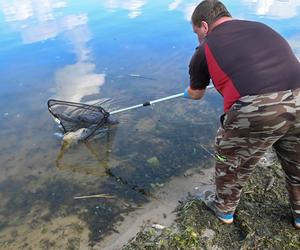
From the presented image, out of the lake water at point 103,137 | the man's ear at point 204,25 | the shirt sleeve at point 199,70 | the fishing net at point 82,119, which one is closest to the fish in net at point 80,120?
the fishing net at point 82,119

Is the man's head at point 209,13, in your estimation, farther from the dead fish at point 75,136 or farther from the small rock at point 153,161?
the dead fish at point 75,136

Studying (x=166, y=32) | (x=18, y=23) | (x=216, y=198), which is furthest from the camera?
(x=18, y=23)

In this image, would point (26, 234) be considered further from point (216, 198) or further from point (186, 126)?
point (186, 126)

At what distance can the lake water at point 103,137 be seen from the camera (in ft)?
13.5

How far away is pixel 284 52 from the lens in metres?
2.69

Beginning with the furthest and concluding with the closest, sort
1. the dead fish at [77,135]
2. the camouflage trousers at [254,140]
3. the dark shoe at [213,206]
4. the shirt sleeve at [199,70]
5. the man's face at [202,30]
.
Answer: the dead fish at [77,135]
the dark shoe at [213,206]
the man's face at [202,30]
the shirt sleeve at [199,70]
the camouflage trousers at [254,140]

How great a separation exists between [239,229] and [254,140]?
44.2 inches

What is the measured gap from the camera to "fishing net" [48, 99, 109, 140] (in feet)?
17.8

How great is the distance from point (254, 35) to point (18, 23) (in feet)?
33.7

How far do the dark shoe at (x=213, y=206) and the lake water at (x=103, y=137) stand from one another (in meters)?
0.69

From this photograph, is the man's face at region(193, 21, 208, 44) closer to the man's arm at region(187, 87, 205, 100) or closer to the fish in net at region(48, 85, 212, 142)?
the man's arm at region(187, 87, 205, 100)

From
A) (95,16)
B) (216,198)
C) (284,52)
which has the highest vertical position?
(284,52)

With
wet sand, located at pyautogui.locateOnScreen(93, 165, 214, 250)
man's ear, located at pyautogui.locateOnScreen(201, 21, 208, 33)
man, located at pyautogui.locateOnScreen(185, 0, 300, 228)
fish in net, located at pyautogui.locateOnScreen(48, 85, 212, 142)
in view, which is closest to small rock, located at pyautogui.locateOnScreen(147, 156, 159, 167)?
wet sand, located at pyautogui.locateOnScreen(93, 165, 214, 250)

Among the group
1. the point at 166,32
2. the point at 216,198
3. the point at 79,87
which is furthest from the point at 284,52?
the point at 166,32
